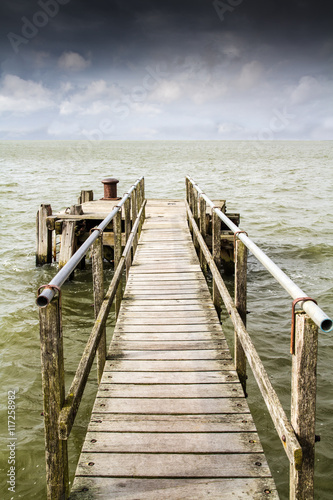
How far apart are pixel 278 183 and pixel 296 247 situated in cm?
1790

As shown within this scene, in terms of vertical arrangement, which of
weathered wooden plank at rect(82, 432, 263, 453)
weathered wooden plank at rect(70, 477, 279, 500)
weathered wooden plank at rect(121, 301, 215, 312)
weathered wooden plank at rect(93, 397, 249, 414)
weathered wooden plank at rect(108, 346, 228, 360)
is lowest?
weathered wooden plank at rect(70, 477, 279, 500)

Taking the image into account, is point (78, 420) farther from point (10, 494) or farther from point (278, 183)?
point (278, 183)

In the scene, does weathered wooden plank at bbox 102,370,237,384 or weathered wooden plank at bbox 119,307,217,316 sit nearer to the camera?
weathered wooden plank at bbox 102,370,237,384

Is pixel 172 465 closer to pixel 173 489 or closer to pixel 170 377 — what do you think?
pixel 173 489

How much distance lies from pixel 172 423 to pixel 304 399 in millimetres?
1128

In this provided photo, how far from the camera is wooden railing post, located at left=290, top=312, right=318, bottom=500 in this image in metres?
1.73

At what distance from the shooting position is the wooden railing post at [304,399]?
1730mm

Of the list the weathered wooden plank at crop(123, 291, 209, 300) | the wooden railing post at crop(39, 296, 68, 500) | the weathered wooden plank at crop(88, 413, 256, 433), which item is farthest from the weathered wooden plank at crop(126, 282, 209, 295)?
the wooden railing post at crop(39, 296, 68, 500)

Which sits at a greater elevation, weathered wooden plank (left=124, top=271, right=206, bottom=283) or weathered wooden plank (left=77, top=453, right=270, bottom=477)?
weathered wooden plank (left=124, top=271, right=206, bottom=283)

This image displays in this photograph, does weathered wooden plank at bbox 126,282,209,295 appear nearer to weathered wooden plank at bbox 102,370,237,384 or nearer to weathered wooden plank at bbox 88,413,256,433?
weathered wooden plank at bbox 102,370,237,384

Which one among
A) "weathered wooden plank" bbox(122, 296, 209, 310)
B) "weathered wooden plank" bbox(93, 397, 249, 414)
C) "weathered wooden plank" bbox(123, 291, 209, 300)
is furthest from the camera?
"weathered wooden plank" bbox(123, 291, 209, 300)

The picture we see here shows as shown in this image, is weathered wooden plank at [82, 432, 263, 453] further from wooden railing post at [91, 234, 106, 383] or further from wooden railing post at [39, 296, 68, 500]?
wooden railing post at [91, 234, 106, 383]

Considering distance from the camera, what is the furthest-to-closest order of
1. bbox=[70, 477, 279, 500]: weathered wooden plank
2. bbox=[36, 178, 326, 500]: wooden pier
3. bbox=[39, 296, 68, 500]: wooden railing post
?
bbox=[70, 477, 279, 500]: weathered wooden plank
bbox=[39, 296, 68, 500]: wooden railing post
bbox=[36, 178, 326, 500]: wooden pier

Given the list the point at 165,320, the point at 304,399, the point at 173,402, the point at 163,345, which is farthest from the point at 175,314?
the point at 304,399
